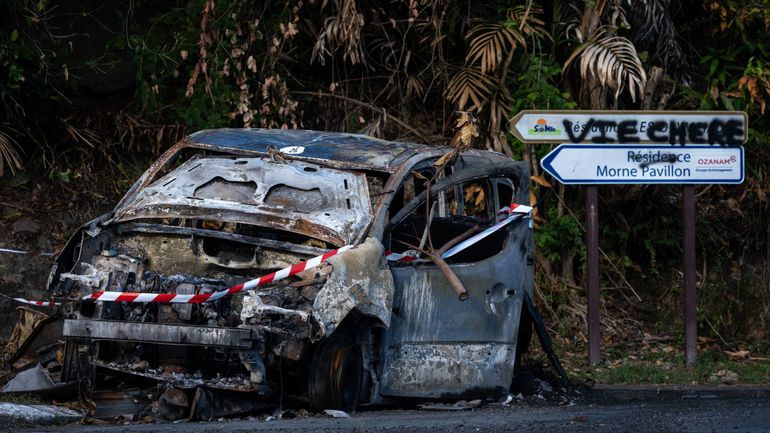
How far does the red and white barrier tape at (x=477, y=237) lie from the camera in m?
7.29

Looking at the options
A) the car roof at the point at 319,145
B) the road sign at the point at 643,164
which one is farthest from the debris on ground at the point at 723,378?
the car roof at the point at 319,145

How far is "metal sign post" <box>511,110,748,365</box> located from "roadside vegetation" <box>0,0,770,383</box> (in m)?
1.48

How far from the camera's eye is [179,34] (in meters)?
12.1

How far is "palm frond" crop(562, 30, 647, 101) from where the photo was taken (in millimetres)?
11383

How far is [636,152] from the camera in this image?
9781mm

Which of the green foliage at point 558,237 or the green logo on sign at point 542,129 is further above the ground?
the green logo on sign at point 542,129

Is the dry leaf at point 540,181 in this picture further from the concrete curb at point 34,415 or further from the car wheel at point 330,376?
the concrete curb at point 34,415

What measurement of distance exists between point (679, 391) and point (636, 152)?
2.07 metres

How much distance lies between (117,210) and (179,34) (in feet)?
16.6

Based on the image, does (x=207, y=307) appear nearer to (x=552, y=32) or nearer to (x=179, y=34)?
(x=179, y=34)

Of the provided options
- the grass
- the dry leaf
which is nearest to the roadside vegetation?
the dry leaf

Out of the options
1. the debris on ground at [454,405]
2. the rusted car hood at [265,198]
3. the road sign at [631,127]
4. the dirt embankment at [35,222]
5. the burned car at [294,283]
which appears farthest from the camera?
the dirt embankment at [35,222]

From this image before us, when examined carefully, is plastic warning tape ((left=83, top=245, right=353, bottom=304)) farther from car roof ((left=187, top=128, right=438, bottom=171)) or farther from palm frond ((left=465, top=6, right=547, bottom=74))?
palm frond ((left=465, top=6, right=547, bottom=74))

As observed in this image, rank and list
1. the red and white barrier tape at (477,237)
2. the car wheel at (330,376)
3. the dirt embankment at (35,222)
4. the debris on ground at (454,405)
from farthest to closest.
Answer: the dirt embankment at (35,222) → the red and white barrier tape at (477,237) → the debris on ground at (454,405) → the car wheel at (330,376)
